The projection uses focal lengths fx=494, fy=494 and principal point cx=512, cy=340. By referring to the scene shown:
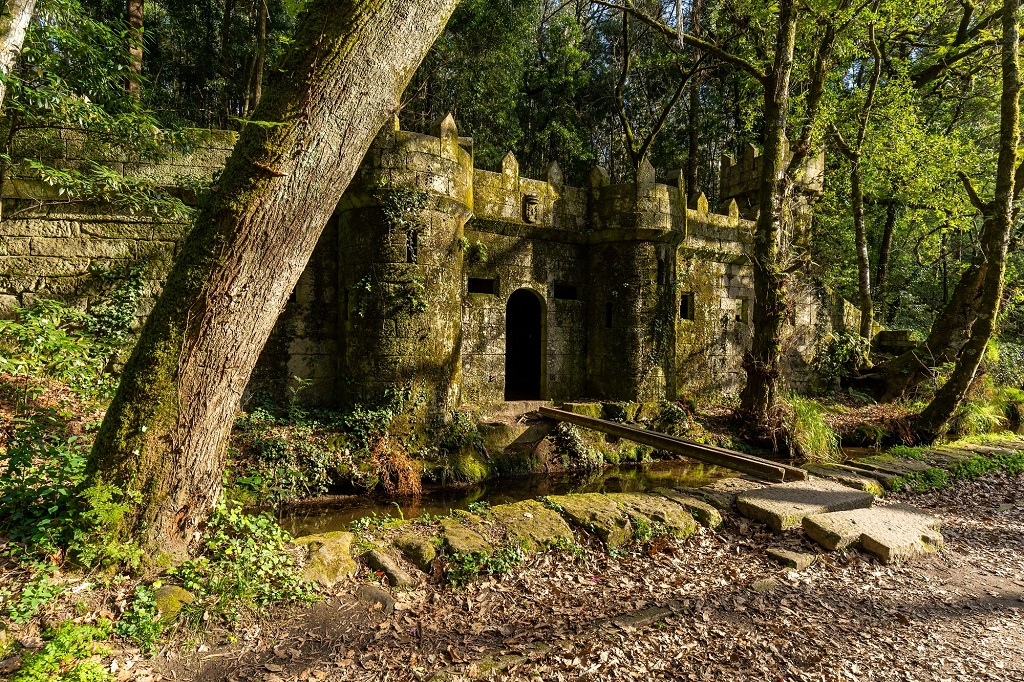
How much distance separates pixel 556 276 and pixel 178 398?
8344mm

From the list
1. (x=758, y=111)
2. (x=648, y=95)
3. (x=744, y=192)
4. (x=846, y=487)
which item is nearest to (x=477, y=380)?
(x=846, y=487)

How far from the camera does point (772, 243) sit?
327 inches

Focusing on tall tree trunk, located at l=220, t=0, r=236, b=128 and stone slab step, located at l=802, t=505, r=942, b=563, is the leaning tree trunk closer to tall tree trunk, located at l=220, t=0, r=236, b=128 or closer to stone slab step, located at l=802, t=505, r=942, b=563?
stone slab step, located at l=802, t=505, r=942, b=563

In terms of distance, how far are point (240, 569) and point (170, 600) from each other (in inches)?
14.0

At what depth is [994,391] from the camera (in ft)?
33.7

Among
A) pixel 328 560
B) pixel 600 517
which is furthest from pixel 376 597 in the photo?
pixel 600 517

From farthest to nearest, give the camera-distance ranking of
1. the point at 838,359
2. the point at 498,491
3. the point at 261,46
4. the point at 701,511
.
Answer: the point at 838,359 → the point at 261,46 → the point at 498,491 → the point at 701,511

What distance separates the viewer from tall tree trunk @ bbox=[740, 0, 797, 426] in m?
8.27

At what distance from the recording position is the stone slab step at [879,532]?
4.04m

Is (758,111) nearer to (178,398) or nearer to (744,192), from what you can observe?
(744,192)

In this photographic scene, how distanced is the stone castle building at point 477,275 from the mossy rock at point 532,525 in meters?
3.57

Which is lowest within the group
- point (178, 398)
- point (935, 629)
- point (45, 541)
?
point (935, 629)

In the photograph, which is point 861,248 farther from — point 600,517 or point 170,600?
point 170,600

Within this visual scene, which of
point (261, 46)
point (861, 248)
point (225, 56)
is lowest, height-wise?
point (861, 248)
